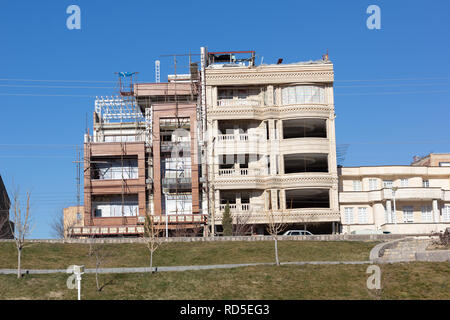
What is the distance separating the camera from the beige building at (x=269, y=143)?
6244 cm

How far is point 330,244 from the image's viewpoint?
47094 millimetres

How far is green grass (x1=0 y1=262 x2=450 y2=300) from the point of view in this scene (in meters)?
33.0

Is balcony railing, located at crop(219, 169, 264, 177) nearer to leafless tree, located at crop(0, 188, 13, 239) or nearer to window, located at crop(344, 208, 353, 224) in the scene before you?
window, located at crop(344, 208, 353, 224)

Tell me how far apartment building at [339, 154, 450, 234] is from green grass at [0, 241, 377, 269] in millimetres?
15355

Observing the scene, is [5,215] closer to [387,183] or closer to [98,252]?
[98,252]

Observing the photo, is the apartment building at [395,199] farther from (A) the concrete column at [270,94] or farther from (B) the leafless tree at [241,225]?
(A) the concrete column at [270,94]

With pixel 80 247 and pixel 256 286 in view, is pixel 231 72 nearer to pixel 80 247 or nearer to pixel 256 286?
pixel 80 247

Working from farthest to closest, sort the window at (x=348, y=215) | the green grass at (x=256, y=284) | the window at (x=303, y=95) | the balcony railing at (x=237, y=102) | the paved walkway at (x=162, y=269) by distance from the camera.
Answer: the balcony railing at (x=237, y=102), the window at (x=303, y=95), the window at (x=348, y=215), the paved walkway at (x=162, y=269), the green grass at (x=256, y=284)

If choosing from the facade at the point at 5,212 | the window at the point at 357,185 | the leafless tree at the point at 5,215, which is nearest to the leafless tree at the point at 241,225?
the window at the point at 357,185

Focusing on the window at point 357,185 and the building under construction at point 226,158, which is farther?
the window at point 357,185

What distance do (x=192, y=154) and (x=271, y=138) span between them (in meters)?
8.87

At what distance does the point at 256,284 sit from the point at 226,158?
100 feet
